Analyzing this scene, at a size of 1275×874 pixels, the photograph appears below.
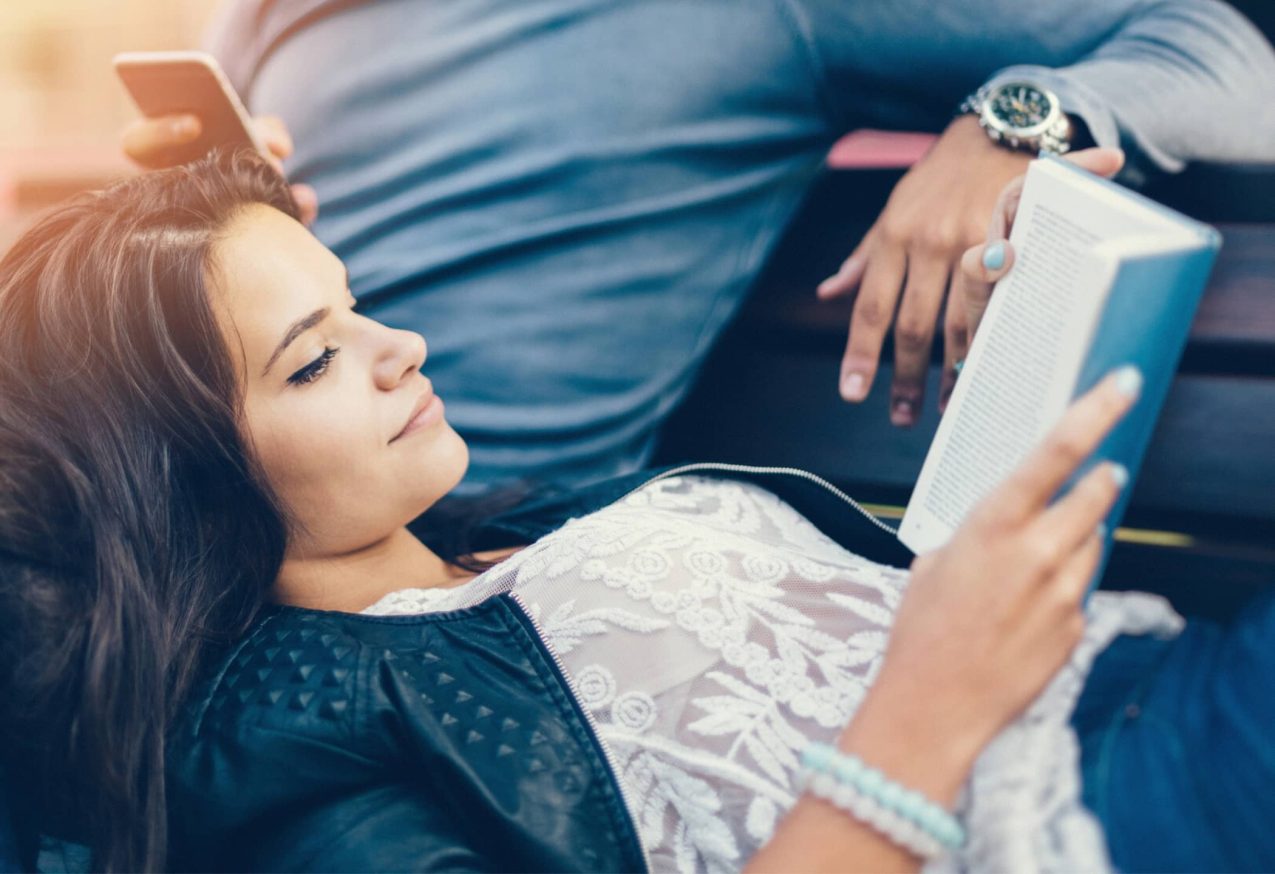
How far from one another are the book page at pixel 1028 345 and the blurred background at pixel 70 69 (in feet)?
10.1

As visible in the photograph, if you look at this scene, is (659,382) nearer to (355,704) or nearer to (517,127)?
(517,127)

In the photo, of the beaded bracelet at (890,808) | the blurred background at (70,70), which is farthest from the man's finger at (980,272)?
the blurred background at (70,70)

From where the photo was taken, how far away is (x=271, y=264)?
1079 mm

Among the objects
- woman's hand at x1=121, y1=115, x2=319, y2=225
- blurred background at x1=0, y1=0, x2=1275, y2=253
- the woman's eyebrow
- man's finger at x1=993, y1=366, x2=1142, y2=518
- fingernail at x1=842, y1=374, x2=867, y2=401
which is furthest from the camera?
blurred background at x1=0, y1=0, x2=1275, y2=253

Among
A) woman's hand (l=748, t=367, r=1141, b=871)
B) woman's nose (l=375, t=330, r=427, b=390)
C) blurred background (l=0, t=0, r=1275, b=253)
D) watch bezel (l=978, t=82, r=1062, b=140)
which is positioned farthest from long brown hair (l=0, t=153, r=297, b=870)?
blurred background (l=0, t=0, r=1275, b=253)

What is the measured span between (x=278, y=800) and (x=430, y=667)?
0.18 m

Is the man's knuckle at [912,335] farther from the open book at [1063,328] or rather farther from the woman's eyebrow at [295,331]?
the woman's eyebrow at [295,331]

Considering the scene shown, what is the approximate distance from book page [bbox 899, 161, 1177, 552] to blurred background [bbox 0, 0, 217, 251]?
→ 3065 millimetres

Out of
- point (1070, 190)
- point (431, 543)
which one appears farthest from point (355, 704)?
point (1070, 190)

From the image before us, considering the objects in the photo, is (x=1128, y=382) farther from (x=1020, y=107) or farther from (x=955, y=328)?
(x=1020, y=107)

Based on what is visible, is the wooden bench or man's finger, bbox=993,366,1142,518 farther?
the wooden bench

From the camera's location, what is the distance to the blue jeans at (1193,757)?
0.77 meters

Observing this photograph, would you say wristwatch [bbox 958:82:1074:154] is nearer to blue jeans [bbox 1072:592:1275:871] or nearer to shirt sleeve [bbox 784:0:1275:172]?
shirt sleeve [bbox 784:0:1275:172]

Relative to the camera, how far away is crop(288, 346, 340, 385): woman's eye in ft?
3.55
